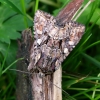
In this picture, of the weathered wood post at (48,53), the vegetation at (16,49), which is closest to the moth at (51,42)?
the weathered wood post at (48,53)

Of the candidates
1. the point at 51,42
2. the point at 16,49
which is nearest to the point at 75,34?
the point at 51,42

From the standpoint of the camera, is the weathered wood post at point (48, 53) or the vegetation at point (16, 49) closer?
the weathered wood post at point (48, 53)

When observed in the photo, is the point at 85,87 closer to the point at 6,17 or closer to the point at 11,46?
the point at 11,46

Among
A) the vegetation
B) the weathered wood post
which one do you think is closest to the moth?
the weathered wood post

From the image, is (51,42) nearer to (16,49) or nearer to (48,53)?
(48,53)

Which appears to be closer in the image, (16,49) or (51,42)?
(51,42)

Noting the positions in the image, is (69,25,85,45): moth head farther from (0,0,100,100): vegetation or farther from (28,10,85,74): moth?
(0,0,100,100): vegetation

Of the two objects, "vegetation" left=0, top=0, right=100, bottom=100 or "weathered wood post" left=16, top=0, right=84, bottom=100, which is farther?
"vegetation" left=0, top=0, right=100, bottom=100

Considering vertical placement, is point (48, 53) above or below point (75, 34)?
below

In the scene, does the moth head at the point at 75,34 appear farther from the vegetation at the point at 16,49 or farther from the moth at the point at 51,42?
Answer: the vegetation at the point at 16,49
